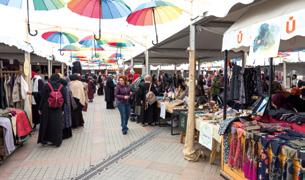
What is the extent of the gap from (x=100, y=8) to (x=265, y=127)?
5.02 m

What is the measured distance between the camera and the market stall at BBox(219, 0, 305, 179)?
121 inches

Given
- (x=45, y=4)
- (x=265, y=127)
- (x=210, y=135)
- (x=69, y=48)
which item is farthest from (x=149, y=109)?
(x=69, y=48)

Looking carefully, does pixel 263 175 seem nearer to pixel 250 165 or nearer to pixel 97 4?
pixel 250 165

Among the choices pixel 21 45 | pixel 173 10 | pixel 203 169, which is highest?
pixel 173 10

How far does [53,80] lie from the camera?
6.99 m

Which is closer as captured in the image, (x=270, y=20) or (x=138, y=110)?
(x=270, y=20)

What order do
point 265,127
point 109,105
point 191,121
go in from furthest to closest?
point 109,105, point 191,121, point 265,127

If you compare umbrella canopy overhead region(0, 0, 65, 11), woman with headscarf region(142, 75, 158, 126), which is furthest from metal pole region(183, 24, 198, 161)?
woman with headscarf region(142, 75, 158, 126)

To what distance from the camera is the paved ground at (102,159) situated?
16.5 ft

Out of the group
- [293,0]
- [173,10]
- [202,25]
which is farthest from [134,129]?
[293,0]

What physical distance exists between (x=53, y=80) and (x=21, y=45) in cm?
99

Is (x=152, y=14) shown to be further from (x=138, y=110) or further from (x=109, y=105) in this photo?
(x=109, y=105)

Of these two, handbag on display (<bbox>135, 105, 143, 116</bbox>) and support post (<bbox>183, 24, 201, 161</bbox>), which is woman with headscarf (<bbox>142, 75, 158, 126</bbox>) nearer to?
handbag on display (<bbox>135, 105, 143, 116</bbox>)

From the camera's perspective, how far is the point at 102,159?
591 centimetres
